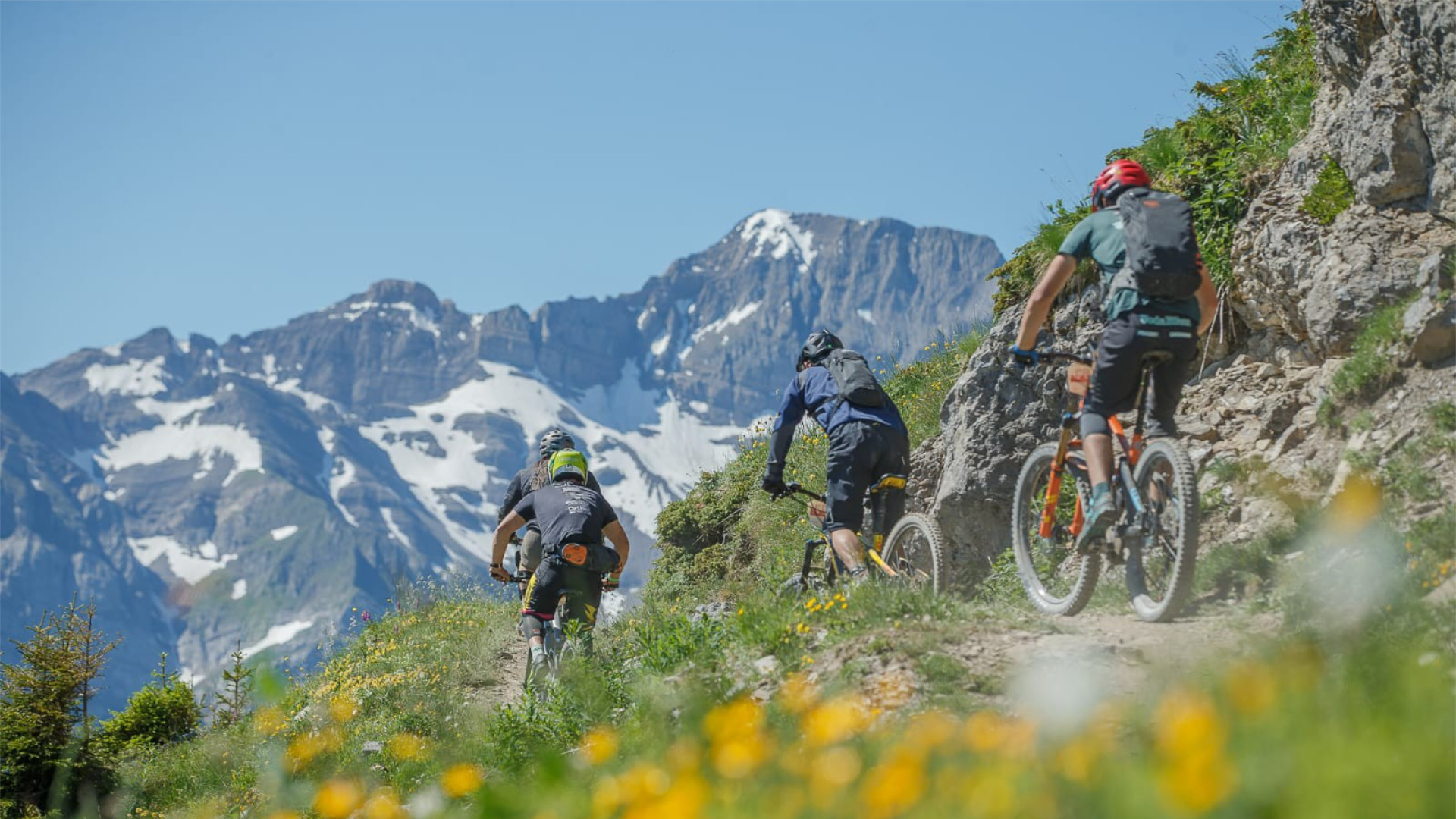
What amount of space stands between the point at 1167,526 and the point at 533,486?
5900 millimetres

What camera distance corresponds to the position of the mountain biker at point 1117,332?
19.0 feet

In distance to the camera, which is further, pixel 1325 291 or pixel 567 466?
pixel 567 466

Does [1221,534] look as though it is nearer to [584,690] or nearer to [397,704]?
[584,690]

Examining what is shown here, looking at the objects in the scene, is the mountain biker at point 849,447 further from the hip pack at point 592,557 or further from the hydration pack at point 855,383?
the hip pack at point 592,557

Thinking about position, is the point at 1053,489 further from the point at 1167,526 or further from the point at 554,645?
the point at 554,645

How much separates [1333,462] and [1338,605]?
2.60 metres

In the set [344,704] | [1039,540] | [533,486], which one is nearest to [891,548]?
[1039,540]

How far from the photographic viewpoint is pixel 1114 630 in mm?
5539

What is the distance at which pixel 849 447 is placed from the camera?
7418 millimetres

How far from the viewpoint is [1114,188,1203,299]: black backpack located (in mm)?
5664

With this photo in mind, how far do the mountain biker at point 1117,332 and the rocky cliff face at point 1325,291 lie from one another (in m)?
1.56

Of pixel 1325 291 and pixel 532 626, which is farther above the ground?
pixel 1325 291

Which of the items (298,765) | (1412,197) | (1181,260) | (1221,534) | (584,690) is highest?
(1412,197)

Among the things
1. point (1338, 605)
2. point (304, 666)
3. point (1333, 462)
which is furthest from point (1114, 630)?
point (304, 666)
